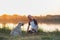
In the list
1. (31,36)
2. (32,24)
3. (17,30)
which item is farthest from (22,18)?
(31,36)

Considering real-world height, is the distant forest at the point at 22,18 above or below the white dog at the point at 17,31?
above

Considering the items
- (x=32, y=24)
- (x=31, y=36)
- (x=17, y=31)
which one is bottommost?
(x=31, y=36)

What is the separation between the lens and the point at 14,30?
32.7ft

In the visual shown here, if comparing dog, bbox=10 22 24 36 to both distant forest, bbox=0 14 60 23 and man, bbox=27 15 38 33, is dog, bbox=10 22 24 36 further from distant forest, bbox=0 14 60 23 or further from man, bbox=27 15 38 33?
distant forest, bbox=0 14 60 23

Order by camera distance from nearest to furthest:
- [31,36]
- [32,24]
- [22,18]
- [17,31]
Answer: [31,36]
[17,31]
[32,24]
[22,18]

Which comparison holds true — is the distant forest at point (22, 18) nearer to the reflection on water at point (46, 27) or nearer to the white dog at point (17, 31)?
the reflection on water at point (46, 27)

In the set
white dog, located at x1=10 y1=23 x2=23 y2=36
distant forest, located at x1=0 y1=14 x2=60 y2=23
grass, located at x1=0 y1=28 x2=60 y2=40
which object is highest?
distant forest, located at x1=0 y1=14 x2=60 y2=23

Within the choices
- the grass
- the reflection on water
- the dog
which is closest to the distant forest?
the reflection on water

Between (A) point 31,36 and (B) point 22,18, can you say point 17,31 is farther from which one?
(B) point 22,18

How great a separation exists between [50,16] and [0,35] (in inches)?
80.4

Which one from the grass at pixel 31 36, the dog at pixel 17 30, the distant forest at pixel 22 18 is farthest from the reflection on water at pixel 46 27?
the dog at pixel 17 30

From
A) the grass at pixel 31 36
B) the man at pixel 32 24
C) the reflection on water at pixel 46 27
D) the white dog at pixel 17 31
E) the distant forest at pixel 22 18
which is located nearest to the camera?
the grass at pixel 31 36
